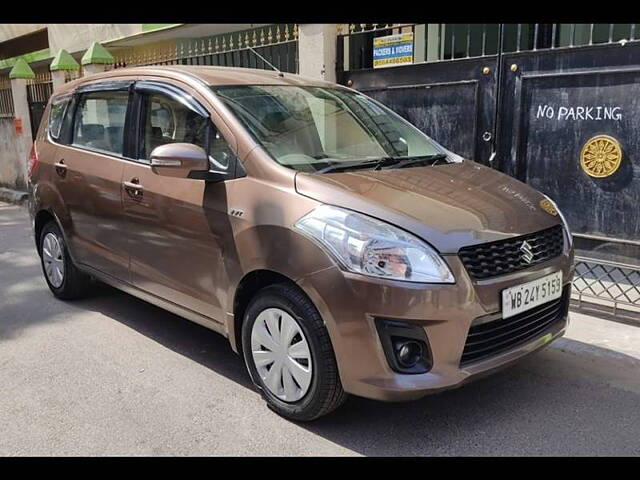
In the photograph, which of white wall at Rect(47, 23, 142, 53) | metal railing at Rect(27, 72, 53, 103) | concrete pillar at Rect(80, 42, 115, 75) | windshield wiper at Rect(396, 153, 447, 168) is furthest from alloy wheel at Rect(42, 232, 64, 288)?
white wall at Rect(47, 23, 142, 53)

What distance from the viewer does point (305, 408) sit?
2.91 meters

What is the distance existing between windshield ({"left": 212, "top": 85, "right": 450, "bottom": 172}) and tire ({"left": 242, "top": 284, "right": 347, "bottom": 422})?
2.32ft

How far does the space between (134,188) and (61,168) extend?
1173 millimetres

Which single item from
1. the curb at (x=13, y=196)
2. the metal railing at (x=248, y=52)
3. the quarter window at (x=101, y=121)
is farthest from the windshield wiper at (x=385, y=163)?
the curb at (x=13, y=196)

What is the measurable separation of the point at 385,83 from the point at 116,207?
3.63m

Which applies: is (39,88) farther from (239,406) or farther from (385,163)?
(239,406)

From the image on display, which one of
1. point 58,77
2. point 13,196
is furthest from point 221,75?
point 13,196

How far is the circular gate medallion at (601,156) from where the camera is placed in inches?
197

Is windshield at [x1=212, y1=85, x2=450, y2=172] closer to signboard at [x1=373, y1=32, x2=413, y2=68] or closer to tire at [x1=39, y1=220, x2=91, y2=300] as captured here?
tire at [x1=39, y1=220, x2=91, y2=300]

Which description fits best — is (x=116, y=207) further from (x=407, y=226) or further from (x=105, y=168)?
(x=407, y=226)

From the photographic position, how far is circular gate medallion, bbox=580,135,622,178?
197 inches

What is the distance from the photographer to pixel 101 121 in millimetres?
4328

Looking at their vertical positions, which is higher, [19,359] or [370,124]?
[370,124]
